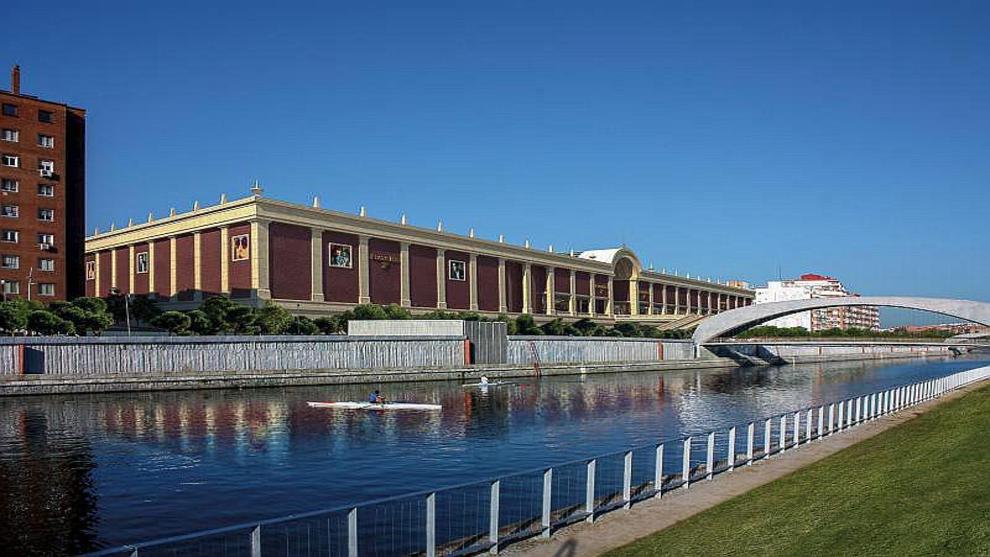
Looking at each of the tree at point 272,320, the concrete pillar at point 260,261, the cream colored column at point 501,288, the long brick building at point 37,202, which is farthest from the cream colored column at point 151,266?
the cream colored column at point 501,288

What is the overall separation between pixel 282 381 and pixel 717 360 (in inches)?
3534

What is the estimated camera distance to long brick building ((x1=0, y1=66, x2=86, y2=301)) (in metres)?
82.8

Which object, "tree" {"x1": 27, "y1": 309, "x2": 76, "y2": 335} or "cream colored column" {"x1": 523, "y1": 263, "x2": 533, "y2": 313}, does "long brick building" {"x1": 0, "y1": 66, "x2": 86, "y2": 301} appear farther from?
"cream colored column" {"x1": 523, "y1": 263, "x2": 533, "y2": 313}

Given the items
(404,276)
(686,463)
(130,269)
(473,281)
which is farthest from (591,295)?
(686,463)

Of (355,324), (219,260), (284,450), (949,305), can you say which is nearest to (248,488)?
(284,450)

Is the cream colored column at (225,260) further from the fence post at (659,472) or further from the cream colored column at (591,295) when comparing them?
the fence post at (659,472)

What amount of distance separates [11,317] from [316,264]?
134 ft

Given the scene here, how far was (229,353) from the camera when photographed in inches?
2837

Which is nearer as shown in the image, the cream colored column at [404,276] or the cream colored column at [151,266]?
the cream colored column at [151,266]

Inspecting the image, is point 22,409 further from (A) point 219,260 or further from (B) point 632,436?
(A) point 219,260

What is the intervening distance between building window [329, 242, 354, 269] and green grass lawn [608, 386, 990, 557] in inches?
3362

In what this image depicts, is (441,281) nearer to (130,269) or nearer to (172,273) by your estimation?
(172,273)

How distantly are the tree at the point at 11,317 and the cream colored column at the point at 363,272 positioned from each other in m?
46.1

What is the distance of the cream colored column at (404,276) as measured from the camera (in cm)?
11444
